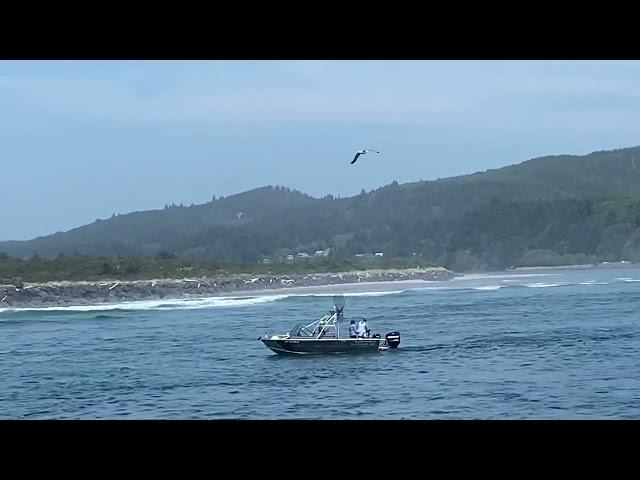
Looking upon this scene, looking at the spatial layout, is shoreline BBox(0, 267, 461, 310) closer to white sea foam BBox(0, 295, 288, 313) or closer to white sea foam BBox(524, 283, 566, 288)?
white sea foam BBox(0, 295, 288, 313)

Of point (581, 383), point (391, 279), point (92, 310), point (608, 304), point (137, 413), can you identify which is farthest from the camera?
point (391, 279)

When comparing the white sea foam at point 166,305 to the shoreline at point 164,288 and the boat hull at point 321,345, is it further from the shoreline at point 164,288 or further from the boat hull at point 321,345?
the boat hull at point 321,345

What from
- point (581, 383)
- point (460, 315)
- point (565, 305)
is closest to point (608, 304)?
point (565, 305)

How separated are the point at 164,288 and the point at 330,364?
22644 millimetres

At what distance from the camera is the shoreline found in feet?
128

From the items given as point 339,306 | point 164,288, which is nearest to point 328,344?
point 339,306

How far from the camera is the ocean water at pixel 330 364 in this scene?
14.9 meters

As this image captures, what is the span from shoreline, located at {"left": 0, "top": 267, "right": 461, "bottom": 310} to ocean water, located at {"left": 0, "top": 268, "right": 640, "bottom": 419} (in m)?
1.72

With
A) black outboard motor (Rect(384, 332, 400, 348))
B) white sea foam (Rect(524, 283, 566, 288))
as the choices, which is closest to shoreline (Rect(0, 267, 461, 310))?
white sea foam (Rect(524, 283, 566, 288))

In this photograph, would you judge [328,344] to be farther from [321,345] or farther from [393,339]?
[393,339]

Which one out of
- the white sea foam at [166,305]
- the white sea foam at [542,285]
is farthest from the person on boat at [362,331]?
the white sea foam at [542,285]
